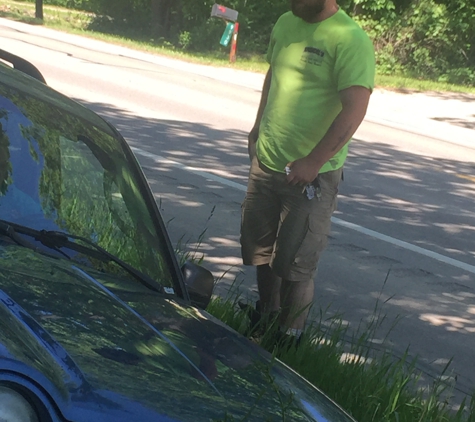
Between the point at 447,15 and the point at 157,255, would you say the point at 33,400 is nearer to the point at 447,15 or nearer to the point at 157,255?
the point at 157,255

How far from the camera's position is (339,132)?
4.00m

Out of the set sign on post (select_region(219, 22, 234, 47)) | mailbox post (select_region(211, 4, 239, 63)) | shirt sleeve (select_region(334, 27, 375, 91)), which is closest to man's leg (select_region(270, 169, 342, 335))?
shirt sleeve (select_region(334, 27, 375, 91))

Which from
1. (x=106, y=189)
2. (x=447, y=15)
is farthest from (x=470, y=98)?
(x=106, y=189)

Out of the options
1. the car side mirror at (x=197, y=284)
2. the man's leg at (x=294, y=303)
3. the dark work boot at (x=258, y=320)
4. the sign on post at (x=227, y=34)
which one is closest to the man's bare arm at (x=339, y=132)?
the man's leg at (x=294, y=303)

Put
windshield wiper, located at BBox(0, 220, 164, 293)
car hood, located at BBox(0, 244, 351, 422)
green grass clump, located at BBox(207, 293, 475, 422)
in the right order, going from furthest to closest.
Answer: green grass clump, located at BBox(207, 293, 475, 422)
windshield wiper, located at BBox(0, 220, 164, 293)
car hood, located at BBox(0, 244, 351, 422)

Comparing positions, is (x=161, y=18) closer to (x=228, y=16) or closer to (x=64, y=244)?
(x=228, y=16)

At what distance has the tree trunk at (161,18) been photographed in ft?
110

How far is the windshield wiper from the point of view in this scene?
2.46 meters

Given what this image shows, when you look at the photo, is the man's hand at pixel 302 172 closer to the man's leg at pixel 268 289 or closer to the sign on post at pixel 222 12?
the man's leg at pixel 268 289

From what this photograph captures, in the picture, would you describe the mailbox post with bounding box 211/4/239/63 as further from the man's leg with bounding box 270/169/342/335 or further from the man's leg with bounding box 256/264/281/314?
the man's leg with bounding box 270/169/342/335

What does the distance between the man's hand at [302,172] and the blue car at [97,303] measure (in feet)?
3.64

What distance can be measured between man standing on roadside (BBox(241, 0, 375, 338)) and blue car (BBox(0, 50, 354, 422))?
47.1 inches

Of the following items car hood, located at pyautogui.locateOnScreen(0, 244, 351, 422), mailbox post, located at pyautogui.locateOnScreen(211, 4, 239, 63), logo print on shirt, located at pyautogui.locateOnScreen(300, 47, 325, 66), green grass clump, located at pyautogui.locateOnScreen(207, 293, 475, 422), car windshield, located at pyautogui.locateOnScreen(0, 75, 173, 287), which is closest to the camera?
car hood, located at pyautogui.locateOnScreen(0, 244, 351, 422)

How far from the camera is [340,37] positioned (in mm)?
4012
